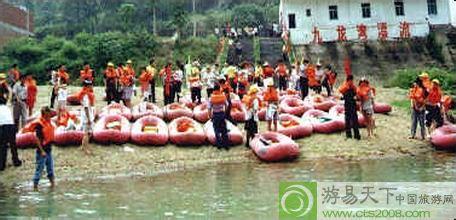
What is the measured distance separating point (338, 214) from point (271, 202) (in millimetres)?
1431

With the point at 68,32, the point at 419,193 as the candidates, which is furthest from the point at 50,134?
the point at 68,32

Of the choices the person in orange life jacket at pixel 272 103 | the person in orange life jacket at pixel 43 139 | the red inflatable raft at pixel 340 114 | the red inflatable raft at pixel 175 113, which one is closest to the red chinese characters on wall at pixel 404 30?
the red inflatable raft at pixel 340 114

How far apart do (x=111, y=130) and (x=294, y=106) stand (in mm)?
5594

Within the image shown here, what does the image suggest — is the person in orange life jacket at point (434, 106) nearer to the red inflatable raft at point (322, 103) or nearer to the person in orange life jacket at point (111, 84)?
the red inflatable raft at point (322, 103)

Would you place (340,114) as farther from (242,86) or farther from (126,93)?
A: (126,93)

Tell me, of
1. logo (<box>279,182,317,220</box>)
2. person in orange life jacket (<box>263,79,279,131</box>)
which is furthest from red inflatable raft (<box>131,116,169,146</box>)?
logo (<box>279,182,317,220</box>)

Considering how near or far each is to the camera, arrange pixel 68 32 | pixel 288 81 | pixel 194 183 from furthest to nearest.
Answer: pixel 68 32
pixel 288 81
pixel 194 183

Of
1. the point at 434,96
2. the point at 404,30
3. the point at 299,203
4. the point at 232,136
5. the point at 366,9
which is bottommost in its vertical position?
the point at 299,203

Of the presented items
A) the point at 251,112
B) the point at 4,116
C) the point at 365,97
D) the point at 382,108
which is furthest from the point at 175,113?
the point at 382,108

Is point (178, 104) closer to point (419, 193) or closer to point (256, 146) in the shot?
point (256, 146)

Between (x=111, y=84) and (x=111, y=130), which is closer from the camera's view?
(x=111, y=130)

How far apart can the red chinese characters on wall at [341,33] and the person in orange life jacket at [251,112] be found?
20.9 meters

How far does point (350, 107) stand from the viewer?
14.3 m

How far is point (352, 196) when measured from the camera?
29.0 ft
